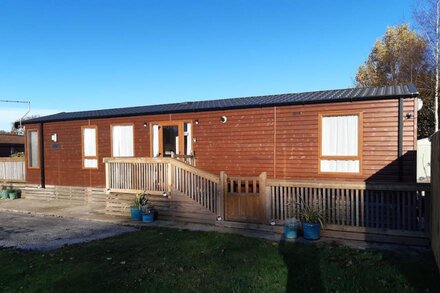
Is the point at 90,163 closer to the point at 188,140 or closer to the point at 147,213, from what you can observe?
the point at 188,140

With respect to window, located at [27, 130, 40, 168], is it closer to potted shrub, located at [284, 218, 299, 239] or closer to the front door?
the front door

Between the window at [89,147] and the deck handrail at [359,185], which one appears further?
the window at [89,147]

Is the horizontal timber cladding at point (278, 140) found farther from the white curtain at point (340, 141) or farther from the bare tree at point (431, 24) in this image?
the bare tree at point (431, 24)

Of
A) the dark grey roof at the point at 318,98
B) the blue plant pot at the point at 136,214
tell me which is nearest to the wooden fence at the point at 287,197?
the blue plant pot at the point at 136,214

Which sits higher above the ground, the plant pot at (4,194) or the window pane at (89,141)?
the window pane at (89,141)

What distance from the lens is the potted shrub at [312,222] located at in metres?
6.41

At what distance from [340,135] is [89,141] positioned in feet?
27.9

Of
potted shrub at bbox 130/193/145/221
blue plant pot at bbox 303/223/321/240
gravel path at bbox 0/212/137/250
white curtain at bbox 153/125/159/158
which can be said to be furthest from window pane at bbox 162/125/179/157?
blue plant pot at bbox 303/223/321/240

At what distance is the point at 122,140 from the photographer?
39.7ft

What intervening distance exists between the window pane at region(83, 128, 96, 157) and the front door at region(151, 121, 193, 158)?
99.5 inches

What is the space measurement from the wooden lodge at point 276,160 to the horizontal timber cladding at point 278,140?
0.08 feet

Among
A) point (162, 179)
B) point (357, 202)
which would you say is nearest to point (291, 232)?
point (357, 202)

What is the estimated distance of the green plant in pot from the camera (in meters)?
6.41

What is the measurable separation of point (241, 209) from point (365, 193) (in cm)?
253
